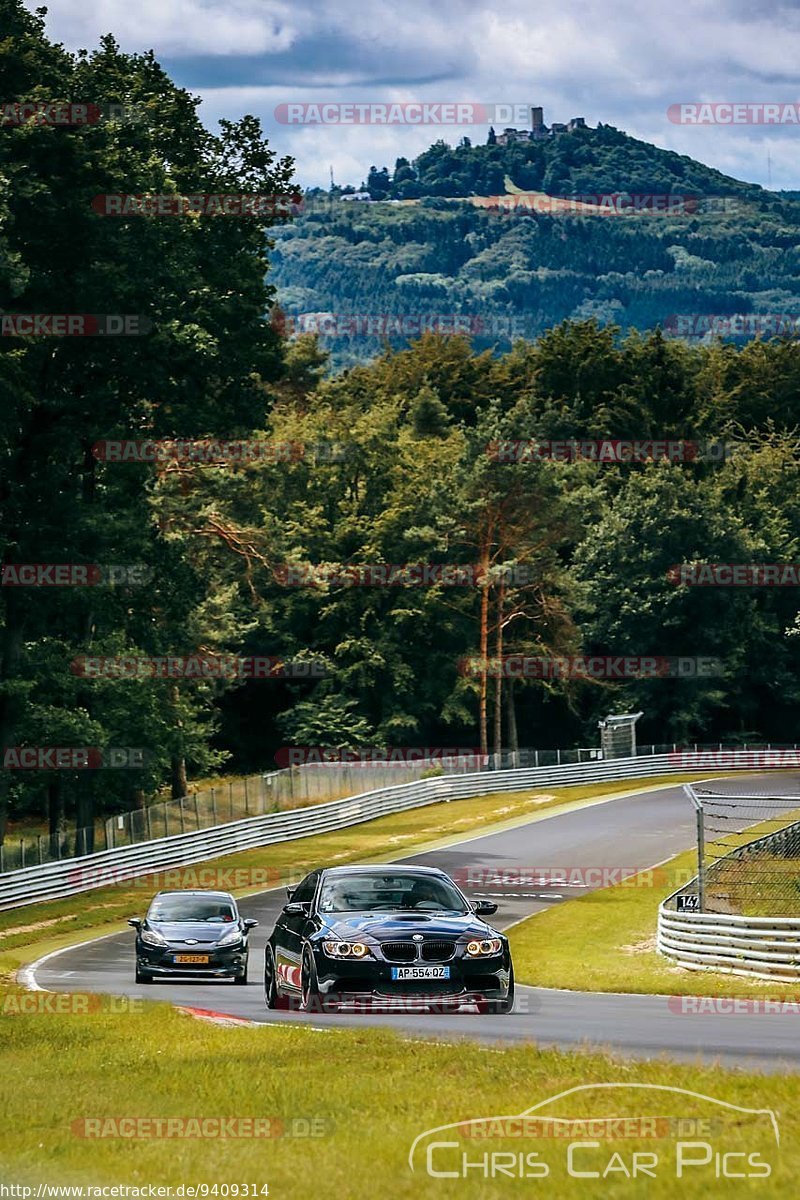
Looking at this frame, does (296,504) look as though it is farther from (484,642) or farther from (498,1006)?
Answer: (498,1006)

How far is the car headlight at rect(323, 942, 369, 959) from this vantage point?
17031 mm

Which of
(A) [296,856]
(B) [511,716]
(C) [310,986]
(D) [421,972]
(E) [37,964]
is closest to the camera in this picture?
(D) [421,972]

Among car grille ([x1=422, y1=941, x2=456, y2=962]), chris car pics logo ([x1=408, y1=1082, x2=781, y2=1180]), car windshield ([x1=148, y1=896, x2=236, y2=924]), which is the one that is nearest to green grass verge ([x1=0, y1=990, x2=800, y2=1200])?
chris car pics logo ([x1=408, y1=1082, x2=781, y2=1180])

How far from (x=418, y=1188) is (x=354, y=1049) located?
21.5 ft

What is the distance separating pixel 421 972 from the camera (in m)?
16.9

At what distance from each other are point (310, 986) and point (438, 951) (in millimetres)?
1430

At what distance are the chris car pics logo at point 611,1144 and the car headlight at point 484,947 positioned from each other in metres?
6.72

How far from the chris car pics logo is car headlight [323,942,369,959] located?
6.85m

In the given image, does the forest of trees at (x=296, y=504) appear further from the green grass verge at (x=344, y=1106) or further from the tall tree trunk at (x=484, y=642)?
the green grass verge at (x=344, y=1106)

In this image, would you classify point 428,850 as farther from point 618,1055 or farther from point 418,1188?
point 418,1188

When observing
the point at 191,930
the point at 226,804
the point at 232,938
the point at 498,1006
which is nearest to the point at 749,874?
the point at 232,938

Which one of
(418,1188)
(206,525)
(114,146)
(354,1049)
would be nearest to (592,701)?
(206,525)

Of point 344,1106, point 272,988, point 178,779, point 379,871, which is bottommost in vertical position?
point 178,779

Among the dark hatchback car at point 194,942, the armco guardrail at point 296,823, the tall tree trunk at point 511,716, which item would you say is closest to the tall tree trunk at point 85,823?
the armco guardrail at point 296,823
